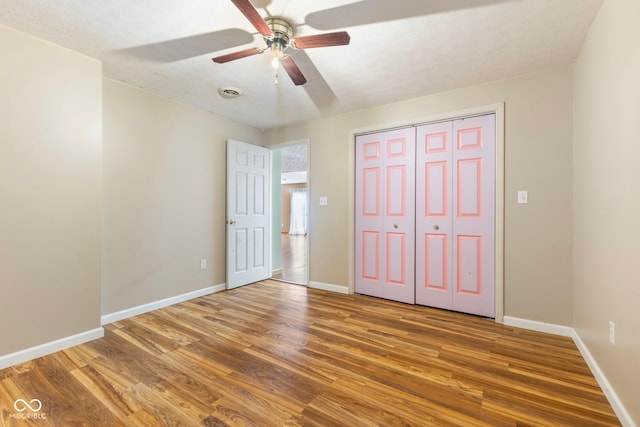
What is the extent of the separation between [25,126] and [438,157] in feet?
11.8

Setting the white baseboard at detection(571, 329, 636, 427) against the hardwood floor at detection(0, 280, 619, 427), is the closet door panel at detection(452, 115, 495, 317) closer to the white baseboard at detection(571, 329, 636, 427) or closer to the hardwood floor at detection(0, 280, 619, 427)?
the hardwood floor at detection(0, 280, 619, 427)

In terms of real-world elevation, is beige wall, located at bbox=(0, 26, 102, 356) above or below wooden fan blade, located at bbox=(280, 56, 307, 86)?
below

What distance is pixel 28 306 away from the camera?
1.96m

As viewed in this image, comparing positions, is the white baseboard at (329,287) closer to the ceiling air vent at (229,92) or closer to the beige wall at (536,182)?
the beige wall at (536,182)

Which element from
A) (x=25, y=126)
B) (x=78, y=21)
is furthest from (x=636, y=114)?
(x=25, y=126)

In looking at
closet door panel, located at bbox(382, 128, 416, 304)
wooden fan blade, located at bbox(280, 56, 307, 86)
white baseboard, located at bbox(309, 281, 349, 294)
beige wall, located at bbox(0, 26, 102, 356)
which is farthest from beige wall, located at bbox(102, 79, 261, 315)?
closet door panel, located at bbox(382, 128, 416, 304)

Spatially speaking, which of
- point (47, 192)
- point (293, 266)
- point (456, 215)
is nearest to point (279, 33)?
point (47, 192)

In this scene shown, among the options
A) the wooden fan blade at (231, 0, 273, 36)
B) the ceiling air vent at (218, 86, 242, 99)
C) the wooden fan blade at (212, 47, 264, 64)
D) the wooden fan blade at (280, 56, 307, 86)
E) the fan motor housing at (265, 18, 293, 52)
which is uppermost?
the ceiling air vent at (218, 86, 242, 99)

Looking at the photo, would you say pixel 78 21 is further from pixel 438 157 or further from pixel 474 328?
pixel 474 328

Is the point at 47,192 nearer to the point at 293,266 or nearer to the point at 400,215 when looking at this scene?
the point at 400,215

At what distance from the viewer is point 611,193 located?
1.53 m

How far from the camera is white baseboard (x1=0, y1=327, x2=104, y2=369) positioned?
6.10 ft

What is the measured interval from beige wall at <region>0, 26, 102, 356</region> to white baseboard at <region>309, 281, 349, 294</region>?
235 centimetres

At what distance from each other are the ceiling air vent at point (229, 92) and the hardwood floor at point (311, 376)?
236cm
